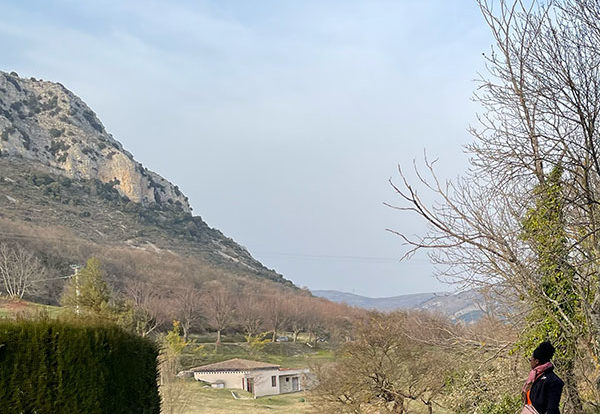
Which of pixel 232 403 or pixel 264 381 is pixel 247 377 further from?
pixel 232 403

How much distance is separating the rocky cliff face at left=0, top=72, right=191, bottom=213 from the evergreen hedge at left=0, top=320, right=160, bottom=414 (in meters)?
108

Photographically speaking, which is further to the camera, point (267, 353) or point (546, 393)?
point (267, 353)

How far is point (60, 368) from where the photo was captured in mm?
6410

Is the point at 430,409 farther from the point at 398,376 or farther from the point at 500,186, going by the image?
the point at 500,186

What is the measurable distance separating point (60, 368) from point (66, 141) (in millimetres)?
121994

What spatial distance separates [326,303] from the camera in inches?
3740

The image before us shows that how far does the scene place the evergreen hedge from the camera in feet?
20.1

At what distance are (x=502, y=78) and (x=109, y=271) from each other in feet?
224

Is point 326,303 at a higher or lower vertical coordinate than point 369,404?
higher

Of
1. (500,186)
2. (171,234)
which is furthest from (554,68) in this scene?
(171,234)

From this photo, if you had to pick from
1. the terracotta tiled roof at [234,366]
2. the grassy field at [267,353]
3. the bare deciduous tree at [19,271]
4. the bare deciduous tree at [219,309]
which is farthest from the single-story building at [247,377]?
the bare deciduous tree at [19,271]

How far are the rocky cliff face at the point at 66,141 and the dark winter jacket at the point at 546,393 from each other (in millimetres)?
111173

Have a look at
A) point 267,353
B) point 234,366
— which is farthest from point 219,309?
point 234,366

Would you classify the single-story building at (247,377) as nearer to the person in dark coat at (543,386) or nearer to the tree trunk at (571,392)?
the tree trunk at (571,392)
